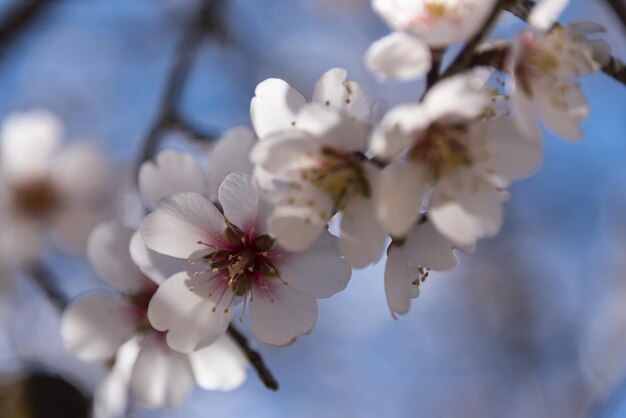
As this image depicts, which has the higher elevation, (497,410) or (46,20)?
(46,20)

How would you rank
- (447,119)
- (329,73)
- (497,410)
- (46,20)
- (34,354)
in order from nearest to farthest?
(447,119), (329,73), (34,354), (46,20), (497,410)

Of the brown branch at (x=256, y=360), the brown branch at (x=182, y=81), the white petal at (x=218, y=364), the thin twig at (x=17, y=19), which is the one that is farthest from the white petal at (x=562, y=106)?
the thin twig at (x=17, y=19)

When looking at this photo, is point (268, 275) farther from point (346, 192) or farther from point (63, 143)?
point (63, 143)

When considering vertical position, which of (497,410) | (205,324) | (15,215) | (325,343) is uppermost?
(205,324)

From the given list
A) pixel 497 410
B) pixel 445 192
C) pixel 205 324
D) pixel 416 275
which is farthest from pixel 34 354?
pixel 497 410

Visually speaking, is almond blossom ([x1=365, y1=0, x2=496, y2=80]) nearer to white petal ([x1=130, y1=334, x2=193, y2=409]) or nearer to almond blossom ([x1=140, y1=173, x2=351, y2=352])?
almond blossom ([x1=140, y1=173, x2=351, y2=352])

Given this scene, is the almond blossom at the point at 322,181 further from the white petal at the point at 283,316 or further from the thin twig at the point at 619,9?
the thin twig at the point at 619,9

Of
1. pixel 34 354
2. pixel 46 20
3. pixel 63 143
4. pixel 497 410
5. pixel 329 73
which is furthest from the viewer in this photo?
pixel 497 410
